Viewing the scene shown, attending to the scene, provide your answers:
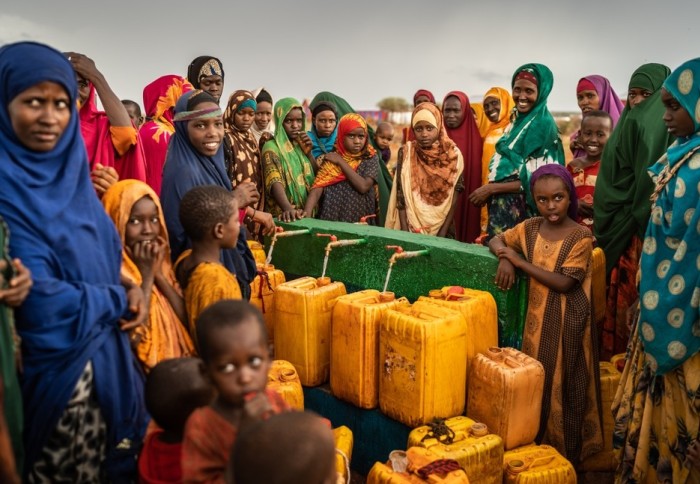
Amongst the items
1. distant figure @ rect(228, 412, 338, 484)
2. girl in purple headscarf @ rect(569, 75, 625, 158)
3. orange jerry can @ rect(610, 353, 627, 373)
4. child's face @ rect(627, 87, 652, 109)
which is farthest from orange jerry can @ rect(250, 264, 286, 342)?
girl in purple headscarf @ rect(569, 75, 625, 158)

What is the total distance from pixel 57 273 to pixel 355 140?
369cm

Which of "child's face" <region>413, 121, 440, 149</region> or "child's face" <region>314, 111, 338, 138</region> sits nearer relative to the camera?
"child's face" <region>413, 121, 440, 149</region>

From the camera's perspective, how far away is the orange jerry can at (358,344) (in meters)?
3.53

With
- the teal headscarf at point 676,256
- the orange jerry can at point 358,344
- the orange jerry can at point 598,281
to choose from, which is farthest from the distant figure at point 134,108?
the teal headscarf at point 676,256

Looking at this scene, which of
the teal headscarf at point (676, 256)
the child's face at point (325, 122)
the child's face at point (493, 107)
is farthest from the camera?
the child's face at point (493, 107)

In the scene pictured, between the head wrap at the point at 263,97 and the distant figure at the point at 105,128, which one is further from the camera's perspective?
the head wrap at the point at 263,97

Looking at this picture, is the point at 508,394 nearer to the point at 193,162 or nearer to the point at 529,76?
the point at 193,162

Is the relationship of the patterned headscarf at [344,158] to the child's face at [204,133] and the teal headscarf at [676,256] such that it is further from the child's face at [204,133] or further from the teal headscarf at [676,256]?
the teal headscarf at [676,256]

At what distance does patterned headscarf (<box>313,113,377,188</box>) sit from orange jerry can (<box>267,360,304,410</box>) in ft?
7.69

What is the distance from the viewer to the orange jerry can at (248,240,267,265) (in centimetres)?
Result: 472

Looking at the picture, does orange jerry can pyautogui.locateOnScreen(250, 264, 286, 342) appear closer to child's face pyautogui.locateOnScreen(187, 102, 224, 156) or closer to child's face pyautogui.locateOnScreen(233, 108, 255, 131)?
child's face pyautogui.locateOnScreen(187, 102, 224, 156)

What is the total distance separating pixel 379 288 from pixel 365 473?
3.83ft

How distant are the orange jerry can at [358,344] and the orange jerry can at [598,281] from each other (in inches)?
46.5

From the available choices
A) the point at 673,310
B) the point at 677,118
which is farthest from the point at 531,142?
the point at 673,310
